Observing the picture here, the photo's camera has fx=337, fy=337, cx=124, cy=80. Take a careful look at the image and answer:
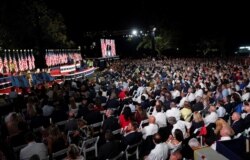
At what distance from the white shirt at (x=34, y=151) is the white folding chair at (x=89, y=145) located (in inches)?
34.3

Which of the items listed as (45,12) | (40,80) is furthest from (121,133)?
(45,12)

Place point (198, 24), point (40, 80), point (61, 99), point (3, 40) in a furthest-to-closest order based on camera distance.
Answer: point (198, 24) < point (3, 40) < point (40, 80) < point (61, 99)

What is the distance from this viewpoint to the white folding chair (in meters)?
7.32

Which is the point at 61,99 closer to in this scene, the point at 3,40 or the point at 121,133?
the point at 121,133

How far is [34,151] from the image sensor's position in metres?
6.70

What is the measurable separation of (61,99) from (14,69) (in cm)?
1301

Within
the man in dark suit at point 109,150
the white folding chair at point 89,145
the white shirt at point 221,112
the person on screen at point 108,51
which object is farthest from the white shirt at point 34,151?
the person on screen at point 108,51

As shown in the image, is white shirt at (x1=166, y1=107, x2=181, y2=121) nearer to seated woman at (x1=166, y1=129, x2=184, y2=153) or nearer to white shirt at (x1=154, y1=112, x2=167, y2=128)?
white shirt at (x1=154, y1=112, x2=167, y2=128)

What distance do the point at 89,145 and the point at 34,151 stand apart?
4.71 feet

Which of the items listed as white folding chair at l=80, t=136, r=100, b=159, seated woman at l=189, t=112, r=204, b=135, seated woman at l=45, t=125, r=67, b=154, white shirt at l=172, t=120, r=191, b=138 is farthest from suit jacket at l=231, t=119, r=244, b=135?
Answer: seated woman at l=45, t=125, r=67, b=154

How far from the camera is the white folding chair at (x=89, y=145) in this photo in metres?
7.32

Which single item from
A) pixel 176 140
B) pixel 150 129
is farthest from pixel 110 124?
pixel 176 140

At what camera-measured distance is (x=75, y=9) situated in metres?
58.9

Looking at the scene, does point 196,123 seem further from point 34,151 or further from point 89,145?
point 34,151
